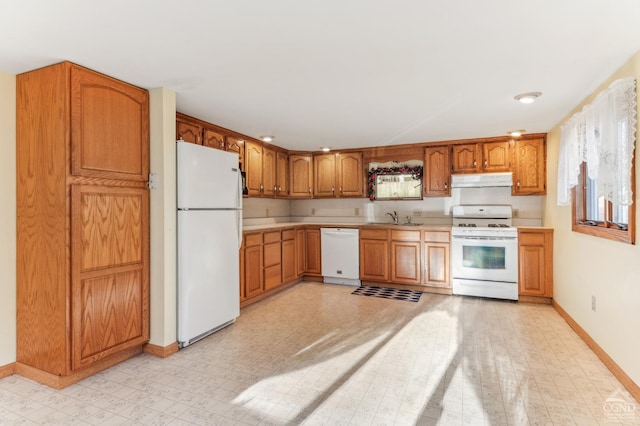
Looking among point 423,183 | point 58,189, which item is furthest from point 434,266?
point 58,189

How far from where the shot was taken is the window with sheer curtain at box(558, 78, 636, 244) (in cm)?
216

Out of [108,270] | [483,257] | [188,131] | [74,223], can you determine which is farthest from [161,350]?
[483,257]

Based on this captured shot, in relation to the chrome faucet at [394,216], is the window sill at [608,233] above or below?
below

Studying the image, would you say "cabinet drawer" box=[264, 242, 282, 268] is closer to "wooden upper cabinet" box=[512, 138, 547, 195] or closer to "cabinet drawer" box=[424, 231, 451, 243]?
"cabinet drawer" box=[424, 231, 451, 243]

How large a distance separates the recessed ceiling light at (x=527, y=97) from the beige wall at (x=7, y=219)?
3.96 metres

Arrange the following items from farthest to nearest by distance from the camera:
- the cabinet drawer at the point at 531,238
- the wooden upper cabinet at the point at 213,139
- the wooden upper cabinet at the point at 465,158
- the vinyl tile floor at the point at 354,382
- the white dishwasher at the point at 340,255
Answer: the white dishwasher at the point at 340,255
the wooden upper cabinet at the point at 465,158
the cabinet drawer at the point at 531,238
the wooden upper cabinet at the point at 213,139
the vinyl tile floor at the point at 354,382

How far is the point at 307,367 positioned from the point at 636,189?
2484mm

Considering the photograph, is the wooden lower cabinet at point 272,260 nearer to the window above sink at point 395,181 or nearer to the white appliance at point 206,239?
the white appliance at point 206,239

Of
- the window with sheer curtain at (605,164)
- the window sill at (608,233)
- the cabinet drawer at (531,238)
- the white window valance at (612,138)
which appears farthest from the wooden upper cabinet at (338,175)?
the white window valance at (612,138)

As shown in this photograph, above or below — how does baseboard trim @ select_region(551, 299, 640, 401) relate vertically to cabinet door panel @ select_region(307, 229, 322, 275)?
below

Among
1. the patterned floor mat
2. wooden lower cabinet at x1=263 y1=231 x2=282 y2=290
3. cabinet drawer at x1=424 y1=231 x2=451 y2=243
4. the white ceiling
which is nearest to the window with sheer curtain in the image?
the white ceiling

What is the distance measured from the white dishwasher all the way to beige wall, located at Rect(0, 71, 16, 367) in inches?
143

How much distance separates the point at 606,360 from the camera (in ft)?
8.29

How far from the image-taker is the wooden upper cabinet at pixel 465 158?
470cm
